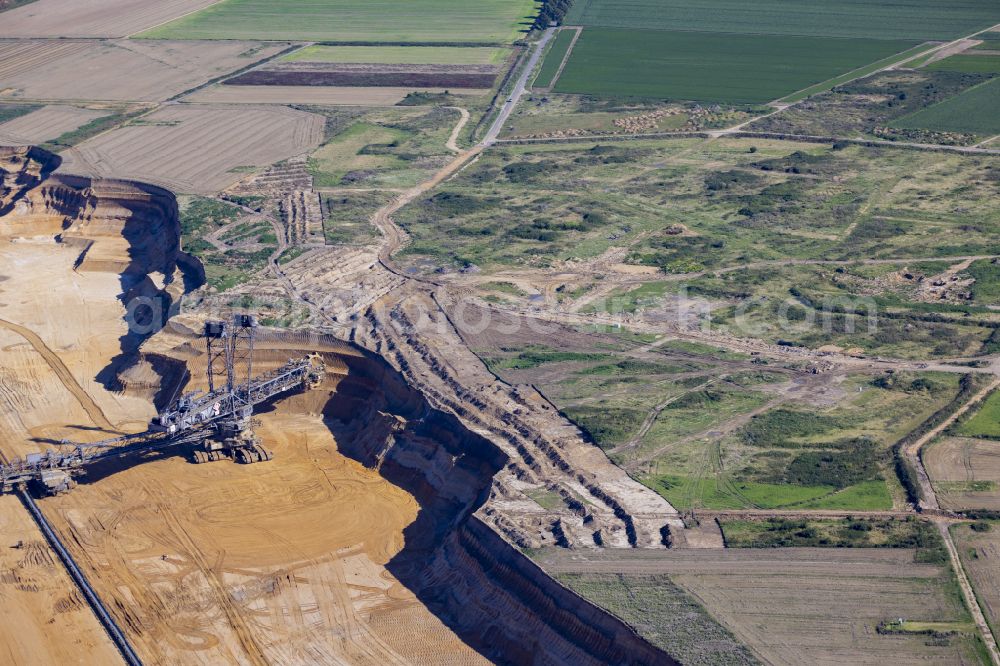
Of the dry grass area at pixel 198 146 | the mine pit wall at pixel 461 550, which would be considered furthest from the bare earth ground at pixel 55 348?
the mine pit wall at pixel 461 550

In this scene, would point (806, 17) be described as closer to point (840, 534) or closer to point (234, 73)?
point (234, 73)

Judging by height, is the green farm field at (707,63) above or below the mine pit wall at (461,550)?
above

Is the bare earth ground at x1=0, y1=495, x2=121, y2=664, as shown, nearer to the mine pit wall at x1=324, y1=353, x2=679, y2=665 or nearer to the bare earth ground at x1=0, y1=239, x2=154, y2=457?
the bare earth ground at x1=0, y1=239, x2=154, y2=457

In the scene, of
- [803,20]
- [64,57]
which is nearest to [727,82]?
[803,20]

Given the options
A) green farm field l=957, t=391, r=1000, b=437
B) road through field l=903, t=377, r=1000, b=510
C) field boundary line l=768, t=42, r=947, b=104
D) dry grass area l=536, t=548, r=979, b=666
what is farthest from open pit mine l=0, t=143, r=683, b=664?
field boundary line l=768, t=42, r=947, b=104

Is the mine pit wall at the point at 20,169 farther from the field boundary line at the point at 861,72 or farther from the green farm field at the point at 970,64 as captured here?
the green farm field at the point at 970,64

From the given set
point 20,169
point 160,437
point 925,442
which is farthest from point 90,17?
point 925,442

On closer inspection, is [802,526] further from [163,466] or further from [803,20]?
[803,20]
